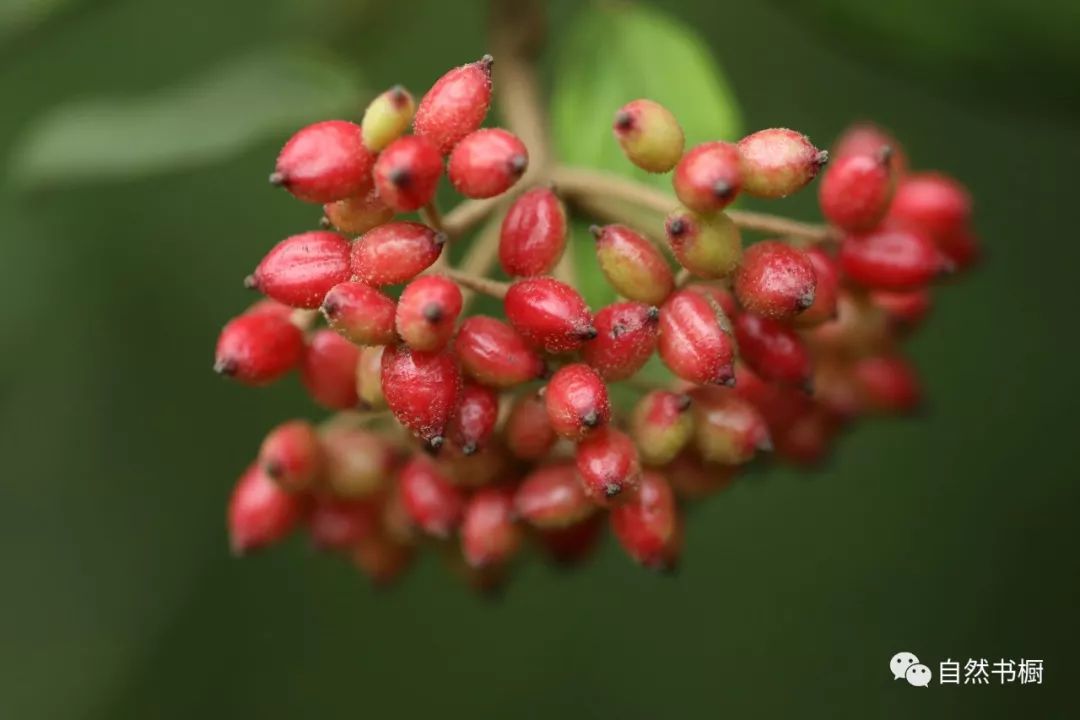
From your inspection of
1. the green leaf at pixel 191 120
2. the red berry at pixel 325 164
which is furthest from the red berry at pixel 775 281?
the green leaf at pixel 191 120

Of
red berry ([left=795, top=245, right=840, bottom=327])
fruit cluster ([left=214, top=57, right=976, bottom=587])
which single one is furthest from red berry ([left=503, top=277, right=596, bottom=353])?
red berry ([left=795, top=245, right=840, bottom=327])

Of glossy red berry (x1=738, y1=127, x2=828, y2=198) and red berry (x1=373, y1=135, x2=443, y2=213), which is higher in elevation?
red berry (x1=373, y1=135, x2=443, y2=213)

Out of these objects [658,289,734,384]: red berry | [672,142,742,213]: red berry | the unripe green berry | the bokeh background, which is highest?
the unripe green berry

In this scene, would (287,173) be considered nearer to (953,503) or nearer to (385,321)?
(385,321)

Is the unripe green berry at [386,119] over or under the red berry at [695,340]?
over

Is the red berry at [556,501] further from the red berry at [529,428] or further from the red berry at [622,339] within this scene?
the red berry at [622,339]

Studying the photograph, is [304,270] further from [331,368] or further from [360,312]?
[331,368]

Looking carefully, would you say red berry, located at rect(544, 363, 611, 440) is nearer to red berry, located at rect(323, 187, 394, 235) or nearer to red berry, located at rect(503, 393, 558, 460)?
red berry, located at rect(503, 393, 558, 460)
